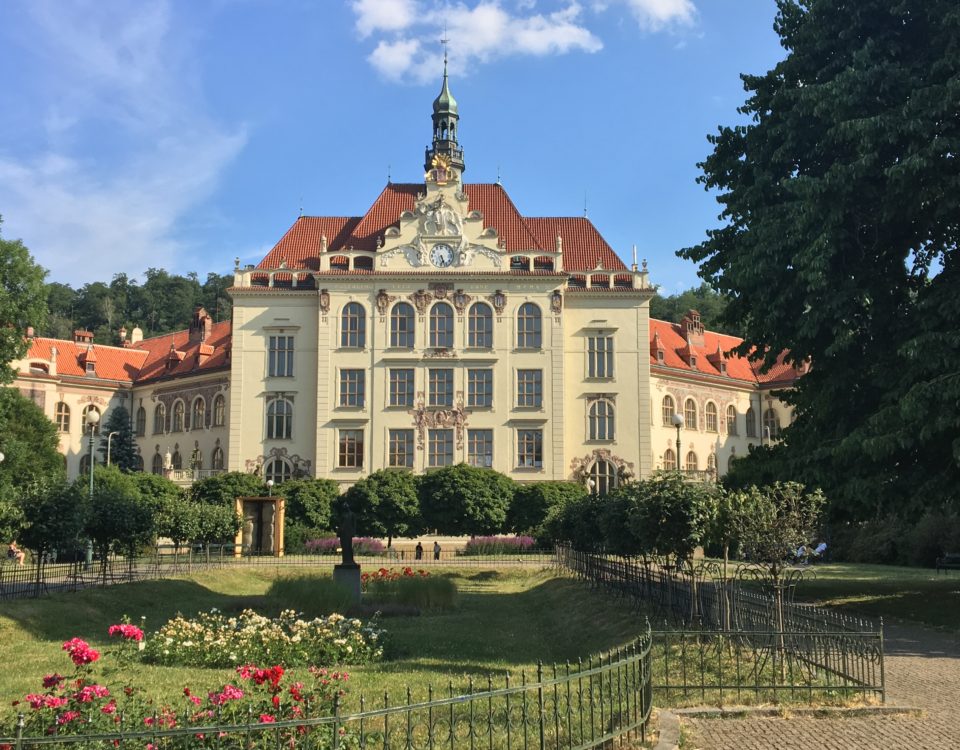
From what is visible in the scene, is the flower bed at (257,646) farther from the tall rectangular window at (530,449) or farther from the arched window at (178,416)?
the arched window at (178,416)

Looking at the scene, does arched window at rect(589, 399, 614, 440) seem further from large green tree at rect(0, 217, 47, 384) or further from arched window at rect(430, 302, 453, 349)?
large green tree at rect(0, 217, 47, 384)

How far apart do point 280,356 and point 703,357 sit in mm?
31263

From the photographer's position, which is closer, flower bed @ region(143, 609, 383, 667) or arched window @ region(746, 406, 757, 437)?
flower bed @ region(143, 609, 383, 667)

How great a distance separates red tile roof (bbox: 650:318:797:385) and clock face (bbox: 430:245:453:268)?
55.1ft

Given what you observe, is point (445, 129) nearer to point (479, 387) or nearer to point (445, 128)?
point (445, 128)

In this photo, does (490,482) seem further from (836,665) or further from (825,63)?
(836,665)

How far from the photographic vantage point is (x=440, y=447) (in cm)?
5709

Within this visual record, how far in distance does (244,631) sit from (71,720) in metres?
10.0

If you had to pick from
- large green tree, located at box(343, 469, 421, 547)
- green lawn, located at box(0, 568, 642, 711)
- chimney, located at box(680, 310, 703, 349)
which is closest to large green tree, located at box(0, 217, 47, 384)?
green lawn, located at box(0, 568, 642, 711)

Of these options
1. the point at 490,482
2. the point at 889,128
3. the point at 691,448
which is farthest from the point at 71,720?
the point at 691,448

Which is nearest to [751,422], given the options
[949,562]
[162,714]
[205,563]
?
[949,562]

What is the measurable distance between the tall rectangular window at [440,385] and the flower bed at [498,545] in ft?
30.3

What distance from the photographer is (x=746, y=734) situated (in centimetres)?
1163

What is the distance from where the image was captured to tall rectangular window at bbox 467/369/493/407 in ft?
189
